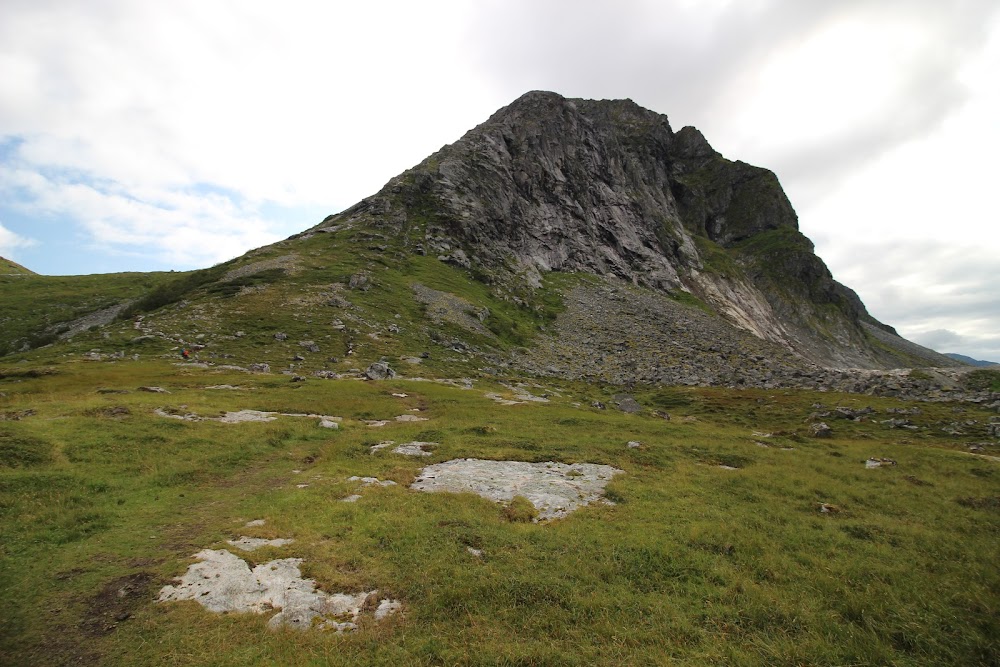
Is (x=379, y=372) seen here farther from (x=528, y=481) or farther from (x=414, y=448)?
(x=528, y=481)

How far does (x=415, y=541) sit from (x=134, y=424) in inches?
846

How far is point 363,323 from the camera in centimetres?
7500

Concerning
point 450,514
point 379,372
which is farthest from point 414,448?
point 379,372

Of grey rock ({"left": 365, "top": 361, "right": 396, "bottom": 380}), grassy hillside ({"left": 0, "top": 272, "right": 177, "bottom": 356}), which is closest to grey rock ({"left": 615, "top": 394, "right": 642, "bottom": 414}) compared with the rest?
grey rock ({"left": 365, "top": 361, "right": 396, "bottom": 380})

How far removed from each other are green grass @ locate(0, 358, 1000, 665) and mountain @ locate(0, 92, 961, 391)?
1381 inches

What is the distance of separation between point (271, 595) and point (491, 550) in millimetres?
6767

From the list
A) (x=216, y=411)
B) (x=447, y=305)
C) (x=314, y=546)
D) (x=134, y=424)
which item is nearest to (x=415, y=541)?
(x=314, y=546)

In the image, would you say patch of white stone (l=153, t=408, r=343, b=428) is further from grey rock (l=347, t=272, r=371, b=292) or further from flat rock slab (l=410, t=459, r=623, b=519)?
grey rock (l=347, t=272, r=371, b=292)

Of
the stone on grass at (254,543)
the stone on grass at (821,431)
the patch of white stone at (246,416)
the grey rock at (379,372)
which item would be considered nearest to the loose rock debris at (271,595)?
the stone on grass at (254,543)

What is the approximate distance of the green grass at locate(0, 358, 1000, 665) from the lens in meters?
10.7

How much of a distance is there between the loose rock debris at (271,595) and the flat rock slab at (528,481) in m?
8.82

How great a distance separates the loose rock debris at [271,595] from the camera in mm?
11789

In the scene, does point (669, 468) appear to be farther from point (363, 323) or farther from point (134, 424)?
point (363, 323)

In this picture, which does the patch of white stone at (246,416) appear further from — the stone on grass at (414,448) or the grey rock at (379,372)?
the grey rock at (379,372)
